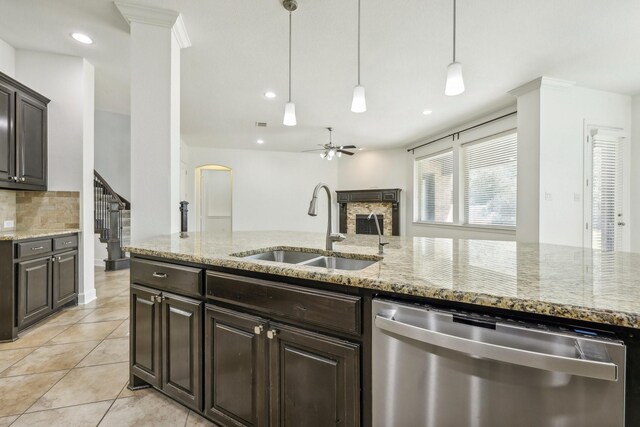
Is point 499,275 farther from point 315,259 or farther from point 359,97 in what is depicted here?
point 359,97

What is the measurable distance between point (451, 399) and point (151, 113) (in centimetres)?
266

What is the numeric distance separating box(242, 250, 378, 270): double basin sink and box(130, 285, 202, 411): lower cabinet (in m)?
0.44

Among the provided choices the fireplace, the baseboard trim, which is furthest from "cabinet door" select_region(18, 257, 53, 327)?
the fireplace

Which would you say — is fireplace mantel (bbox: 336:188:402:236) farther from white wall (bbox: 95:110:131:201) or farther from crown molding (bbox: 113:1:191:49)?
crown molding (bbox: 113:1:191:49)

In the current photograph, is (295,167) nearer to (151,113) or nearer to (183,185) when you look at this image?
(183,185)

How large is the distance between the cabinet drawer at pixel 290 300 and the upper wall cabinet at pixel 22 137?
280cm

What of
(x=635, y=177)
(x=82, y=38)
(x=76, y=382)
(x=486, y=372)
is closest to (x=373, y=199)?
(x=635, y=177)

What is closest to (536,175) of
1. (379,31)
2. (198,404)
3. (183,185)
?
(379,31)

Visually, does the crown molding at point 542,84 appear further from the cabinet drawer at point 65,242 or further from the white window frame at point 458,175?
the cabinet drawer at point 65,242

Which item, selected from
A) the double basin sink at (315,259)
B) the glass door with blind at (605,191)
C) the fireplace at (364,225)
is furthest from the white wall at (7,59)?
the glass door with blind at (605,191)

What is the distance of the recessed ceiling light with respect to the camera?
2727 millimetres

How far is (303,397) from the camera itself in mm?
1142

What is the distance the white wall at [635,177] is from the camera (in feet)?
12.8

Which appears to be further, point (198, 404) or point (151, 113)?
point (151, 113)
